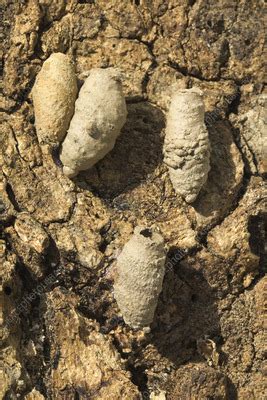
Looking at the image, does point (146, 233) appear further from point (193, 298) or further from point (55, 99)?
point (55, 99)

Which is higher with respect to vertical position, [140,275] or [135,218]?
[135,218]

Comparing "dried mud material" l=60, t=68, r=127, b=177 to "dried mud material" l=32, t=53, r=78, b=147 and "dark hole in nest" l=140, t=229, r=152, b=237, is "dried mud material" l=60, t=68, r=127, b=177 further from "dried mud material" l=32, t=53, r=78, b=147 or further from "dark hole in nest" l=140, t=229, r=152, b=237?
"dark hole in nest" l=140, t=229, r=152, b=237

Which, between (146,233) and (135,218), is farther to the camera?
(135,218)

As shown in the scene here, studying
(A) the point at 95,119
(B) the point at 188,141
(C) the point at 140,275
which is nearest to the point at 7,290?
(C) the point at 140,275

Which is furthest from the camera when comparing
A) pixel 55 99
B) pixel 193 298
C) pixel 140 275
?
pixel 193 298

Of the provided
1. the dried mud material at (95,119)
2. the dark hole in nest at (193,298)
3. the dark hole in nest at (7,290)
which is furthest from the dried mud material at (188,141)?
the dark hole in nest at (7,290)

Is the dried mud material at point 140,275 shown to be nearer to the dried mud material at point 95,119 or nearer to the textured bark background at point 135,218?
the textured bark background at point 135,218

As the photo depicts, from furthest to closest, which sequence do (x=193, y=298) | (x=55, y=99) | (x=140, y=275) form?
(x=193, y=298) < (x=55, y=99) < (x=140, y=275)

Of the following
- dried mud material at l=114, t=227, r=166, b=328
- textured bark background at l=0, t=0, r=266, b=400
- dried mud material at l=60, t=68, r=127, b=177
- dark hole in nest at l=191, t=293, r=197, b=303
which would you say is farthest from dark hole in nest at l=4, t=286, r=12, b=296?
dark hole in nest at l=191, t=293, r=197, b=303
